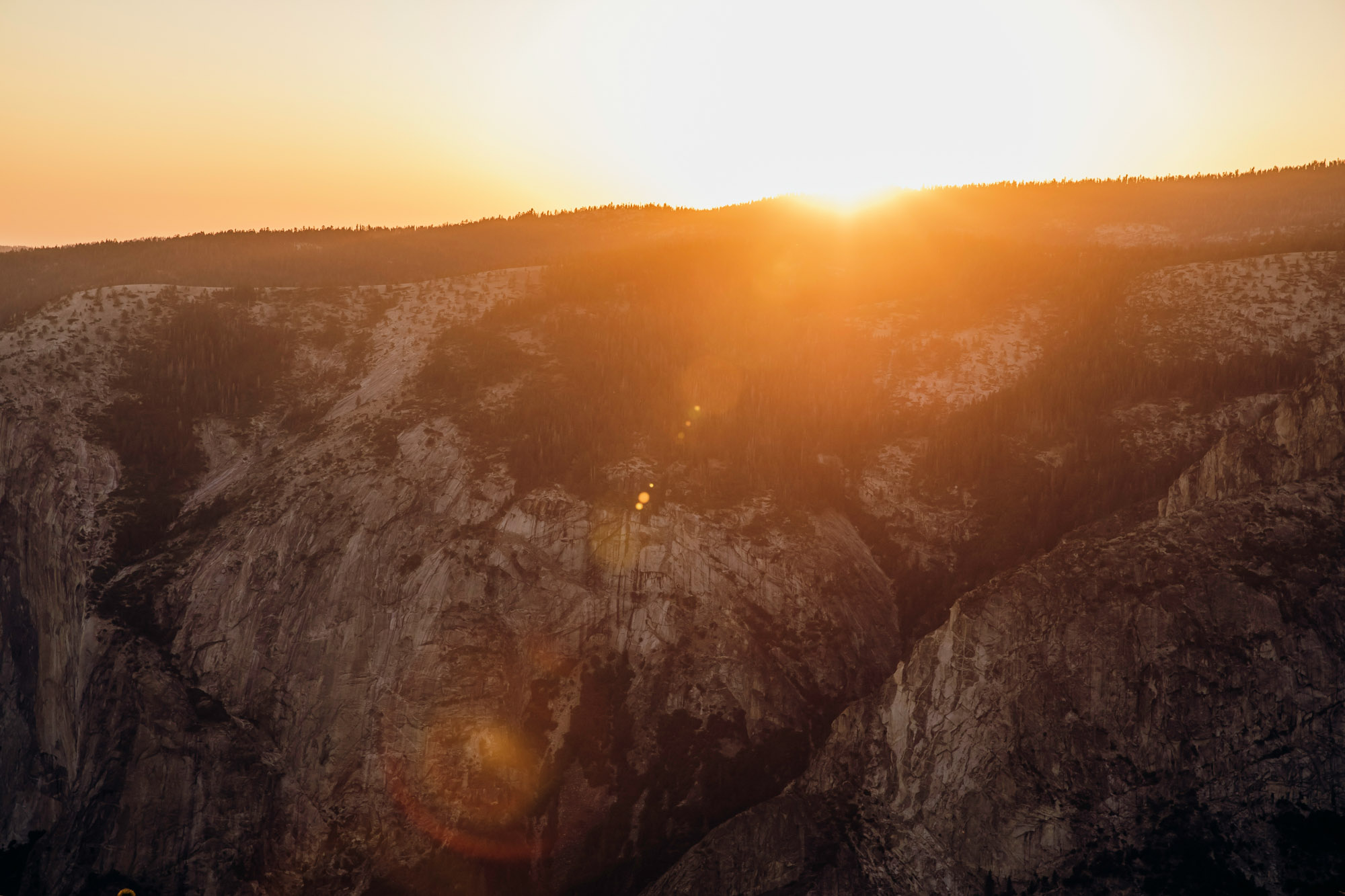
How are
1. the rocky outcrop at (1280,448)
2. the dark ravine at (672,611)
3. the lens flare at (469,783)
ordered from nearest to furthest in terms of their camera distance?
the dark ravine at (672,611)
the rocky outcrop at (1280,448)
the lens flare at (469,783)

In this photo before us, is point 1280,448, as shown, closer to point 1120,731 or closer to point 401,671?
point 1120,731

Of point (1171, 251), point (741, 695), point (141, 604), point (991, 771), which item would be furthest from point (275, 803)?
point (1171, 251)

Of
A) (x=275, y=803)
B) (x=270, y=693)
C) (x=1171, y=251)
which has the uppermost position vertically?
(x=1171, y=251)

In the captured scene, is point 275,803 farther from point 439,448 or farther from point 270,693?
point 439,448

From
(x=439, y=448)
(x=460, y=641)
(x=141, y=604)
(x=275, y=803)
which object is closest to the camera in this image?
(x=275, y=803)

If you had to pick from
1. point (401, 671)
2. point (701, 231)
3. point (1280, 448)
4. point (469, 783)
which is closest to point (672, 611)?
point (469, 783)

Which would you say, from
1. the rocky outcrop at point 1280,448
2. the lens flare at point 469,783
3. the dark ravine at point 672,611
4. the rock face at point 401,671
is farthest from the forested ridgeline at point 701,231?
the lens flare at point 469,783

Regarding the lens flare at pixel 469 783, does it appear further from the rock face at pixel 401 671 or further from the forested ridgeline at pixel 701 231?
the forested ridgeline at pixel 701 231

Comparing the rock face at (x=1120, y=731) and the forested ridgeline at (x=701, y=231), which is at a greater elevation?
the forested ridgeline at (x=701, y=231)

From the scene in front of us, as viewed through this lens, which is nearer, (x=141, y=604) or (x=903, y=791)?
(x=903, y=791)
